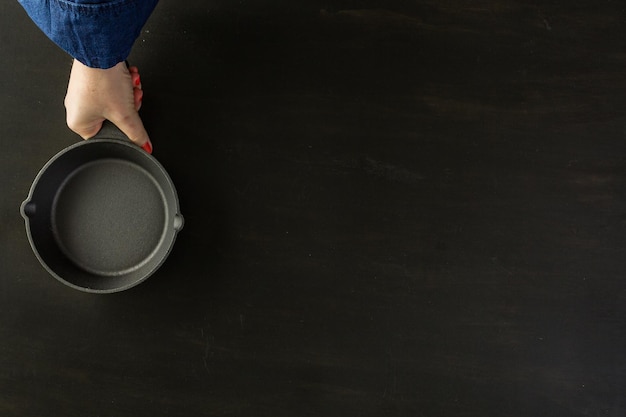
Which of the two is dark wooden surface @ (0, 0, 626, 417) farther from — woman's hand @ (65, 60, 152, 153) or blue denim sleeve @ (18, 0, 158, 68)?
blue denim sleeve @ (18, 0, 158, 68)

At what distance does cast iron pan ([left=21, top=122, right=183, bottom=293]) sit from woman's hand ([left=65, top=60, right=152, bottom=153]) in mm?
18

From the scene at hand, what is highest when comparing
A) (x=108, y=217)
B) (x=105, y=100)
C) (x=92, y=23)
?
(x=92, y=23)

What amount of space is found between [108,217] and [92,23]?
0.25 meters

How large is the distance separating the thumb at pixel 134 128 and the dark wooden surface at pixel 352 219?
0.02 meters

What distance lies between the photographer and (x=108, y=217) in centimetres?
69

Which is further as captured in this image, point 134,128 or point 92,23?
point 134,128

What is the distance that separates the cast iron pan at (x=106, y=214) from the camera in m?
0.68

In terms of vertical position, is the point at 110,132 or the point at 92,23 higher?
the point at 92,23

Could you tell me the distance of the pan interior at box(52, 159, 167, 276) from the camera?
69cm

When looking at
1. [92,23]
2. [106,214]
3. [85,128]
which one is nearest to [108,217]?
[106,214]

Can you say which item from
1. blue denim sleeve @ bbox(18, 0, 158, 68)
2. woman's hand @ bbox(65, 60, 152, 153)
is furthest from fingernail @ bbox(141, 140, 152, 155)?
blue denim sleeve @ bbox(18, 0, 158, 68)

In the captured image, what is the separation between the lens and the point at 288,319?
27.8 inches

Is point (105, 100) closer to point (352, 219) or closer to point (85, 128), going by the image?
point (85, 128)

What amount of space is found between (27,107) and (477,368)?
626mm
